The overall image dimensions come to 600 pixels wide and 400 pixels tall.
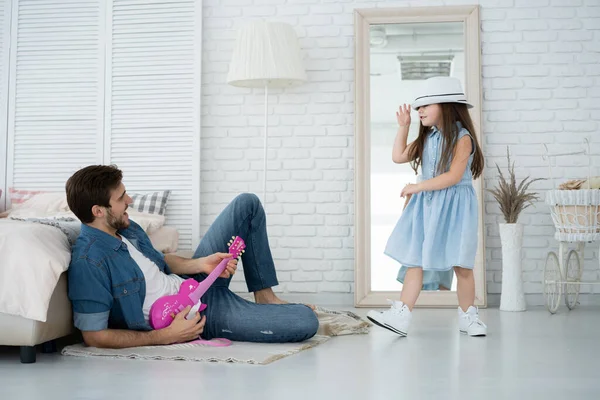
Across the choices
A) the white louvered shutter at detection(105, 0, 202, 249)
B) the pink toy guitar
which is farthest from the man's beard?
the white louvered shutter at detection(105, 0, 202, 249)

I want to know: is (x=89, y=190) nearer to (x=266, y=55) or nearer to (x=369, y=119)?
(x=266, y=55)

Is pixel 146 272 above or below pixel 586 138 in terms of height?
below

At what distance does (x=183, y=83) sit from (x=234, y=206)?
205 centimetres

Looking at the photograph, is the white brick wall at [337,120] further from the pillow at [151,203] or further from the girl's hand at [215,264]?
the girl's hand at [215,264]

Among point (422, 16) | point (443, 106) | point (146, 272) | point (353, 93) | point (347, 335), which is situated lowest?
point (347, 335)

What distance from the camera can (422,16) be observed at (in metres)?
4.73

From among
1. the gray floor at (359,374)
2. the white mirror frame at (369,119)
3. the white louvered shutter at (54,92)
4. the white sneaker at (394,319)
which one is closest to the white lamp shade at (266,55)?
the white mirror frame at (369,119)

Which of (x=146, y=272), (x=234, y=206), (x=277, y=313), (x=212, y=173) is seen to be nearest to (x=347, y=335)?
(x=277, y=313)

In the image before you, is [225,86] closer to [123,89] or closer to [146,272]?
[123,89]

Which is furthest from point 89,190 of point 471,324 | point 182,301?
point 471,324

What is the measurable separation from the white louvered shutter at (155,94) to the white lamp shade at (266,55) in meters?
0.45

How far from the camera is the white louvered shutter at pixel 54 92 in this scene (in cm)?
490

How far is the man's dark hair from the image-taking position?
2568 mm

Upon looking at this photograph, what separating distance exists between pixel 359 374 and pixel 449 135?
138 centimetres
